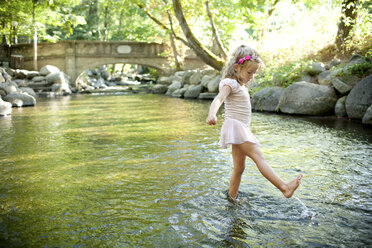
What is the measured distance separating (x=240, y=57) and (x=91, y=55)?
1252 inches

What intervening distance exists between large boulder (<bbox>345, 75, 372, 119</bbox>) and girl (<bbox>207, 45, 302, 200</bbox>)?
675 centimetres

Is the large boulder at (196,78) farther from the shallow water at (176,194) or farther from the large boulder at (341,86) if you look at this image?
the shallow water at (176,194)

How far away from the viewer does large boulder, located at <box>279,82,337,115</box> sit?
1054 centimetres

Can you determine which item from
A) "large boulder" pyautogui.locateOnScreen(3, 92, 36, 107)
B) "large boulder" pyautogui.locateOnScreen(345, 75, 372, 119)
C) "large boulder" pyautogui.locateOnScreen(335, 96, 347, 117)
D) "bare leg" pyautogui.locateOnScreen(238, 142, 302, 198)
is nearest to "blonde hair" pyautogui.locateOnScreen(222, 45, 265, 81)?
"bare leg" pyautogui.locateOnScreen(238, 142, 302, 198)

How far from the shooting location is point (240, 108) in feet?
11.3

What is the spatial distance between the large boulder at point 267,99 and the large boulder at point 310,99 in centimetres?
75

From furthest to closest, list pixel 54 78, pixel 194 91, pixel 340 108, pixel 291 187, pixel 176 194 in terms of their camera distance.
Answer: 1. pixel 54 78
2. pixel 194 91
3. pixel 340 108
4. pixel 176 194
5. pixel 291 187

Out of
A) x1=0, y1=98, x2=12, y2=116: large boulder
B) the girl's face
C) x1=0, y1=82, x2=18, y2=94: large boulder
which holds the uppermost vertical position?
the girl's face

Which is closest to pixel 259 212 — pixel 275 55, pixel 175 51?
pixel 275 55

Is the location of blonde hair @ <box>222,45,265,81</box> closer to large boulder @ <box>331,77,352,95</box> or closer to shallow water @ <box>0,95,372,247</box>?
shallow water @ <box>0,95,372,247</box>

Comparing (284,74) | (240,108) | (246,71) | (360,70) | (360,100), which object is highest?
(360,70)

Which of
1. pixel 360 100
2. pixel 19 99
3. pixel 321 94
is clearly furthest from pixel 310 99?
pixel 19 99

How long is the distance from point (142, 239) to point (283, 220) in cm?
→ 124

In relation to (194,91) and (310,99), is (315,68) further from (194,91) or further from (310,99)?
(194,91)
